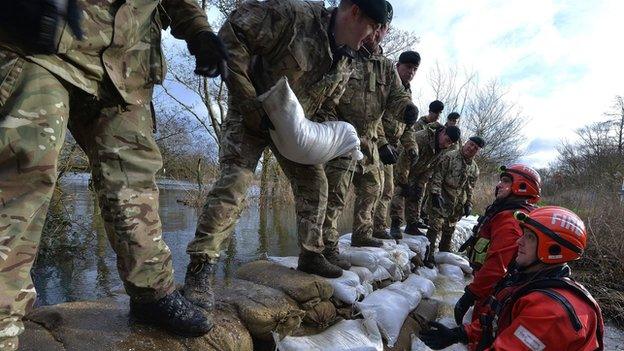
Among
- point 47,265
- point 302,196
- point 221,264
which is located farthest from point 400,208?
point 47,265

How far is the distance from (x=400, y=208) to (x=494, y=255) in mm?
3103

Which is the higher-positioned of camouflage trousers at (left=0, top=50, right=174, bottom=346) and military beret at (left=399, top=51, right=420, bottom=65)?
military beret at (left=399, top=51, right=420, bottom=65)

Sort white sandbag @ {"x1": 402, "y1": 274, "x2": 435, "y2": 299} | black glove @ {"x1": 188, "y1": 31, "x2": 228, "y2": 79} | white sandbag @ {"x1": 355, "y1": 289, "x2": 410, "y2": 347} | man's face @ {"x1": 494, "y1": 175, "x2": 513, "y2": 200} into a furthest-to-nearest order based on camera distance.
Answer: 1. white sandbag @ {"x1": 402, "y1": 274, "x2": 435, "y2": 299}
2. man's face @ {"x1": 494, "y1": 175, "x2": 513, "y2": 200}
3. white sandbag @ {"x1": 355, "y1": 289, "x2": 410, "y2": 347}
4. black glove @ {"x1": 188, "y1": 31, "x2": 228, "y2": 79}

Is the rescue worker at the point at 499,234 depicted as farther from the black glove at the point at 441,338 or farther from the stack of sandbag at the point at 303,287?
the stack of sandbag at the point at 303,287

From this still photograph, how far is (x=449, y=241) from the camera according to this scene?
656 cm

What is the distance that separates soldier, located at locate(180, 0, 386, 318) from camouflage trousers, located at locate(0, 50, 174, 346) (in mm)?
543

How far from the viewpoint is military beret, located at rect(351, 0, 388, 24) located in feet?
7.62

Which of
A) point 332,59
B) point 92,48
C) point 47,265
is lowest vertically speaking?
point 47,265

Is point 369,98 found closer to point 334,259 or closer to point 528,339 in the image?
point 334,259

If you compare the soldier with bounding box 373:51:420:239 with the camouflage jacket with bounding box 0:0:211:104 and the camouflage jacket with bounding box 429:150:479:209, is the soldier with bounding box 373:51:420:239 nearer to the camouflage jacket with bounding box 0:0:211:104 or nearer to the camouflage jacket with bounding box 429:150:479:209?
the camouflage jacket with bounding box 429:150:479:209

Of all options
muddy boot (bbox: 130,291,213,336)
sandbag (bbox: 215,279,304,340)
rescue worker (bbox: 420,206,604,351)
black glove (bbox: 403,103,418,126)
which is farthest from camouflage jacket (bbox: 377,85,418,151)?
muddy boot (bbox: 130,291,213,336)

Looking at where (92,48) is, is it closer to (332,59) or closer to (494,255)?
(332,59)

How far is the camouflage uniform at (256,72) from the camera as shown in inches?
86.1

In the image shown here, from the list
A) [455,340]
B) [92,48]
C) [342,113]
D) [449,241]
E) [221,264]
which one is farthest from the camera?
[449,241]
